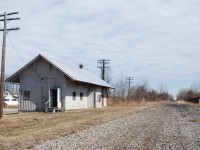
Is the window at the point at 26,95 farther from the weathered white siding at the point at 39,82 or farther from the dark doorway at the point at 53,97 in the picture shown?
the dark doorway at the point at 53,97

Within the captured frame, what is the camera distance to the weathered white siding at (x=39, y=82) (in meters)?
31.6

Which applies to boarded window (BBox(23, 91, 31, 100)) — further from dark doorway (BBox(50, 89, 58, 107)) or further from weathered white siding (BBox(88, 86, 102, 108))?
weathered white siding (BBox(88, 86, 102, 108))

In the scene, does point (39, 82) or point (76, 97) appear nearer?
point (39, 82)

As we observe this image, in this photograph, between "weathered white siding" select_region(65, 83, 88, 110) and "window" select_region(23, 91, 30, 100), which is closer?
"weathered white siding" select_region(65, 83, 88, 110)

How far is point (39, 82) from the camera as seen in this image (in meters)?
32.1

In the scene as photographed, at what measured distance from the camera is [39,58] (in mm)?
31797

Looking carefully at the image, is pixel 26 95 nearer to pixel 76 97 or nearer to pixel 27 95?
pixel 27 95

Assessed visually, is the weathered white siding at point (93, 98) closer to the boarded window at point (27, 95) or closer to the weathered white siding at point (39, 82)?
the weathered white siding at point (39, 82)

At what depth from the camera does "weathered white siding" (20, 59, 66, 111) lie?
31641 mm

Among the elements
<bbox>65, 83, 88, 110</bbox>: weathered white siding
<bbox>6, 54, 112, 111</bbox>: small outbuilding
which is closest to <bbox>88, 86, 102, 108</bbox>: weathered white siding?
<bbox>65, 83, 88, 110</bbox>: weathered white siding

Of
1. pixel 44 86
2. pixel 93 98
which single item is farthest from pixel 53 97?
pixel 93 98

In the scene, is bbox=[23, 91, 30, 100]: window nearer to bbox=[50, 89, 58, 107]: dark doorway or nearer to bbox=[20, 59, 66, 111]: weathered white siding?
bbox=[20, 59, 66, 111]: weathered white siding

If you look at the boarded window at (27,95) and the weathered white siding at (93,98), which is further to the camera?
the weathered white siding at (93,98)

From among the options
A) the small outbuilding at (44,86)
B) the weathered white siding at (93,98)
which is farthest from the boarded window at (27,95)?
the weathered white siding at (93,98)
